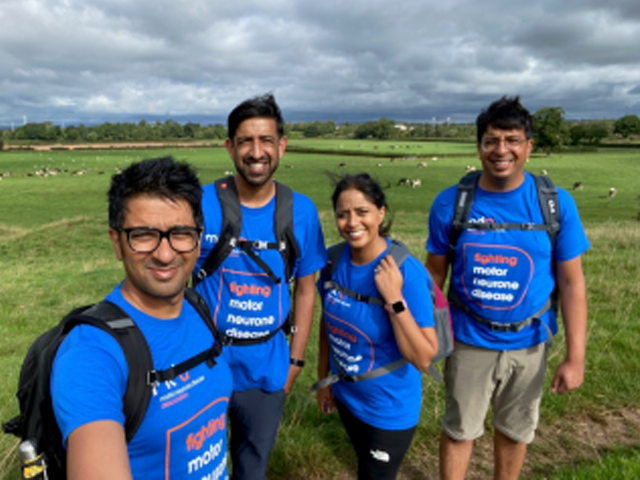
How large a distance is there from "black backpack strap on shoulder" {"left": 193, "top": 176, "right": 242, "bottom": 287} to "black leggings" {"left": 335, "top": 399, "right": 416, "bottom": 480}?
57.4 inches

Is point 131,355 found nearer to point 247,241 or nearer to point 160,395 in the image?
point 160,395

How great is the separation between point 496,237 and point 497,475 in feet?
6.71

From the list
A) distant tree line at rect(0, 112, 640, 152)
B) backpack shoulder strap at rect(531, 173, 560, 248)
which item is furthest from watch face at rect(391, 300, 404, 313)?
distant tree line at rect(0, 112, 640, 152)

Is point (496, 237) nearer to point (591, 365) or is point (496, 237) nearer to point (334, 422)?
point (334, 422)

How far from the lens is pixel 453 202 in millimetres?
3742

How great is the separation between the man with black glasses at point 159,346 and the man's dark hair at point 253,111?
1342 millimetres

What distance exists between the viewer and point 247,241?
3.24 metres

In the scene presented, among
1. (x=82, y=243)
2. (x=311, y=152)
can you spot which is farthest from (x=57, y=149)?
(x=82, y=243)

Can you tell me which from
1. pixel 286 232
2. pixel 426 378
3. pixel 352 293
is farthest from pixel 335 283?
pixel 426 378

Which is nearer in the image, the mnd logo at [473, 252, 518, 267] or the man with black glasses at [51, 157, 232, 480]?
the man with black glasses at [51, 157, 232, 480]

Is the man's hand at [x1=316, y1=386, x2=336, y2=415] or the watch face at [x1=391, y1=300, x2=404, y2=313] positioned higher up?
the watch face at [x1=391, y1=300, x2=404, y2=313]

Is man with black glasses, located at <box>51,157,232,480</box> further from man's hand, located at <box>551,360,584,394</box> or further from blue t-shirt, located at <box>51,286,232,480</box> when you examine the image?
man's hand, located at <box>551,360,584,394</box>

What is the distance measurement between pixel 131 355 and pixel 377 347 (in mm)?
1757

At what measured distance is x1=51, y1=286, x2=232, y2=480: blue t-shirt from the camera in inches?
65.4
